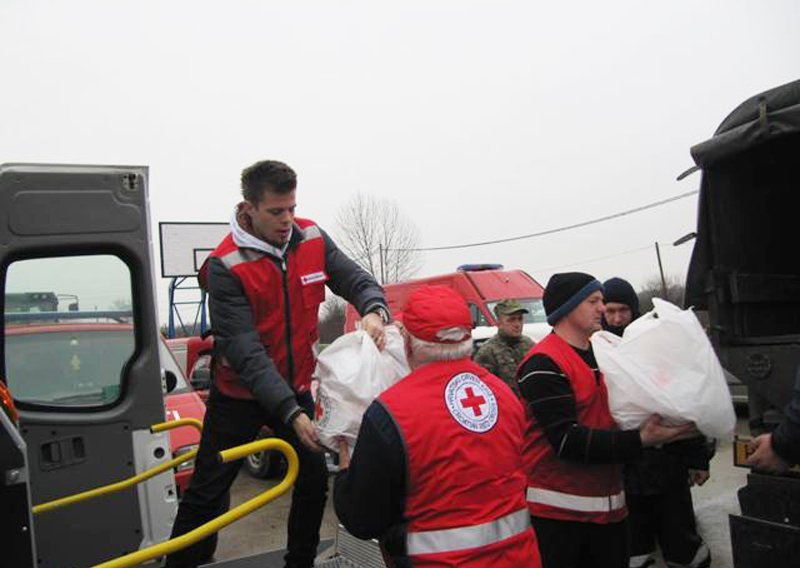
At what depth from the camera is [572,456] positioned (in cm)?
268

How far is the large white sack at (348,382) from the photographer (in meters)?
2.24

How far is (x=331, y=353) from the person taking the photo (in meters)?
2.37

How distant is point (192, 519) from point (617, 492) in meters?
1.86

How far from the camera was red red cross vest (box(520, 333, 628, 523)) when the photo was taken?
2.79 meters

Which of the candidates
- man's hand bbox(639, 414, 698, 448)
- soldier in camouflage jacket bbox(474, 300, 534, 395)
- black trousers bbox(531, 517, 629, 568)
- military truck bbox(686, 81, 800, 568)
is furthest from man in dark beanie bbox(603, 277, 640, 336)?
man's hand bbox(639, 414, 698, 448)

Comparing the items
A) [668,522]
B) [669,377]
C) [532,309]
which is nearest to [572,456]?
[669,377]

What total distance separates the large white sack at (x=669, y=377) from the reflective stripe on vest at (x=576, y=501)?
0.41 metres

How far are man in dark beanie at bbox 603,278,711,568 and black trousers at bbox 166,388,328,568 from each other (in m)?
2.30

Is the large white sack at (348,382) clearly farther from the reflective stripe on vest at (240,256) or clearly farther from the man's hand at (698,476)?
the man's hand at (698,476)

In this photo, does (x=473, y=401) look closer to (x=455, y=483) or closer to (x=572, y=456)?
(x=455, y=483)

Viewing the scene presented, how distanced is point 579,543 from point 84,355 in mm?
2712

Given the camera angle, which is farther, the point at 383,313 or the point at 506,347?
the point at 506,347

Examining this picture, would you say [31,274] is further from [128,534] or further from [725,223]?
[725,223]

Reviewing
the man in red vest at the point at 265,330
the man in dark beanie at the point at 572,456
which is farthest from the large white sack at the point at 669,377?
the man in red vest at the point at 265,330
